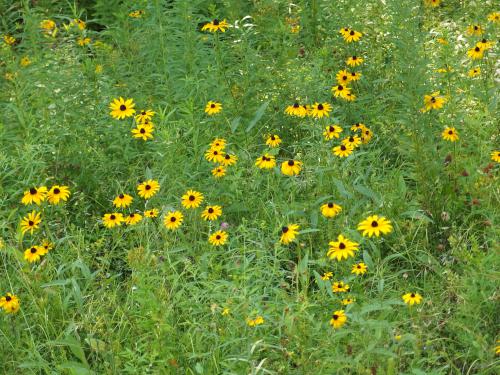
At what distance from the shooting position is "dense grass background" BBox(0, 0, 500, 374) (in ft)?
9.66

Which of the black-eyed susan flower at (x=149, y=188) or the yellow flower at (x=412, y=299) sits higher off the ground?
the yellow flower at (x=412, y=299)

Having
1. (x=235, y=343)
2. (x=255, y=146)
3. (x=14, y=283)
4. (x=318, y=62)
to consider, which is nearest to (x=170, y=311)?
(x=235, y=343)

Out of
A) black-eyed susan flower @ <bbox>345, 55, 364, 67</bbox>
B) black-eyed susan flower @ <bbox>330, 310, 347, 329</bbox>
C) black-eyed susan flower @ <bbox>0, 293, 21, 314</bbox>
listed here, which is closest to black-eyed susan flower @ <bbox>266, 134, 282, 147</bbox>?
black-eyed susan flower @ <bbox>345, 55, 364, 67</bbox>

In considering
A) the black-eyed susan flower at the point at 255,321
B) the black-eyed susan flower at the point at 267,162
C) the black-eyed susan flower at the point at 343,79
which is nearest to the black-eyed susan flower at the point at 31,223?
the black-eyed susan flower at the point at 267,162

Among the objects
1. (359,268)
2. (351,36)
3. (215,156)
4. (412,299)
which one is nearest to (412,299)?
(412,299)

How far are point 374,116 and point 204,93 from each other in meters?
0.89

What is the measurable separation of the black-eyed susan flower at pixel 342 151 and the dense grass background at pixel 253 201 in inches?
3.2

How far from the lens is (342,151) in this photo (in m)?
3.78

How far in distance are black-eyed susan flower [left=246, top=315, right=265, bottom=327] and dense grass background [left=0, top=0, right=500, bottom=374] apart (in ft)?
0.19

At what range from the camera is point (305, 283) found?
309 cm

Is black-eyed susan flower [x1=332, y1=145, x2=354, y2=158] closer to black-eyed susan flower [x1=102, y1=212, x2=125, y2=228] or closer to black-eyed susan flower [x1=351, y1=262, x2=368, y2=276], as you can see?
black-eyed susan flower [x1=351, y1=262, x2=368, y2=276]

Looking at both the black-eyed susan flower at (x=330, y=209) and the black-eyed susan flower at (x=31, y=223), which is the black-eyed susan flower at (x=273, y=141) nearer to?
the black-eyed susan flower at (x=330, y=209)

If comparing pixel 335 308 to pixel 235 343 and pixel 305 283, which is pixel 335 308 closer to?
pixel 305 283

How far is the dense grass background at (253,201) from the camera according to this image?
9.66 feet
